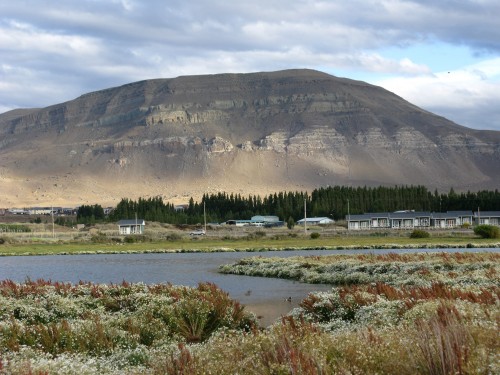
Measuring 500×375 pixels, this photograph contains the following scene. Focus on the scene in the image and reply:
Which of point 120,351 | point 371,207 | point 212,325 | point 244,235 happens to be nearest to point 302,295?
point 212,325

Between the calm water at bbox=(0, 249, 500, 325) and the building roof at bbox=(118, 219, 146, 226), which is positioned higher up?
the building roof at bbox=(118, 219, 146, 226)

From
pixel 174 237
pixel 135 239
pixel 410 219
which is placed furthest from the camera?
pixel 410 219

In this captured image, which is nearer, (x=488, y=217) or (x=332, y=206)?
(x=488, y=217)

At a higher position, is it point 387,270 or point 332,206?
point 332,206

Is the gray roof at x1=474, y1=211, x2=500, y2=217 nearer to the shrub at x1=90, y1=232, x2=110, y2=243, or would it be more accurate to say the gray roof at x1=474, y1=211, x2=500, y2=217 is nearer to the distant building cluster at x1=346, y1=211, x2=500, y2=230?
A: the distant building cluster at x1=346, y1=211, x2=500, y2=230

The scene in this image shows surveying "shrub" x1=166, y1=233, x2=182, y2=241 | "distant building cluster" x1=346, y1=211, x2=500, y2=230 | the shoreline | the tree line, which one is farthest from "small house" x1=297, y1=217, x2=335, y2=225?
the shoreline

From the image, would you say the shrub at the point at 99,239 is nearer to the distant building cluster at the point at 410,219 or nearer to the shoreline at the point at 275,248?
the shoreline at the point at 275,248

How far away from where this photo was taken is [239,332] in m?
16.2

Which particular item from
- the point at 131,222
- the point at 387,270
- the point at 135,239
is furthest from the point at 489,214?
the point at 387,270

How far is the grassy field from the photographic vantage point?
1007 centimetres

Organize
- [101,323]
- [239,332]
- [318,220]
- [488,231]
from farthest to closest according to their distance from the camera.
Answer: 1. [318,220]
2. [488,231]
3. [101,323]
4. [239,332]

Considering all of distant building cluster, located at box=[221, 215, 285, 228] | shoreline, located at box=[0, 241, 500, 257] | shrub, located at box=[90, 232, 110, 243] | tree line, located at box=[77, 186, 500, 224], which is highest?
tree line, located at box=[77, 186, 500, 224]

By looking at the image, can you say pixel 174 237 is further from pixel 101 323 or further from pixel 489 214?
pixel 101 323

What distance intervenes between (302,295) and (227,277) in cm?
1280
